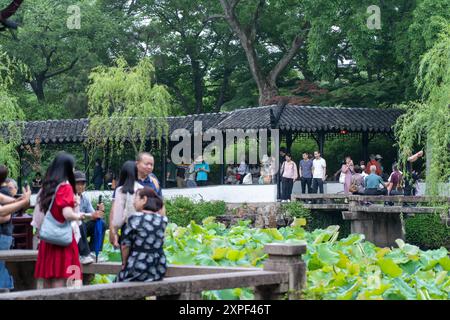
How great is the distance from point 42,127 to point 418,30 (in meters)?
11.4

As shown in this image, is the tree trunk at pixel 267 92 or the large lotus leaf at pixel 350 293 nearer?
the large lotus leaf at pixel 350 293

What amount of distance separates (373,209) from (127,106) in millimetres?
7982

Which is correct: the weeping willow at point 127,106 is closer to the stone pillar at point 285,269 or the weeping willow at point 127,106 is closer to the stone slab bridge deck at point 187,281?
the stone slab bridge deck at point 187,281

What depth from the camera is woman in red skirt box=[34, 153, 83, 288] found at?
27.2 ft

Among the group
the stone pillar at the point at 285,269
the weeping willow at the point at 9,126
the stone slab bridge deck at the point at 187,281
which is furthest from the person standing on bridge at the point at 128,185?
the weeping willow at the point at 9,126

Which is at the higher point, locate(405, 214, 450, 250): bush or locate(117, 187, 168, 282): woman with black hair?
locate(117, 187, 168, 282): woman with black hair

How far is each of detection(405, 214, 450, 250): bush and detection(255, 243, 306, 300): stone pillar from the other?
56.4 ft

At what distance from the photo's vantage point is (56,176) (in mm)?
8312

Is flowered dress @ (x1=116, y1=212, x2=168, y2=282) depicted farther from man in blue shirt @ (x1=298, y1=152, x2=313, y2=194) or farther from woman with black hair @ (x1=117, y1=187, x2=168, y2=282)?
man in blue shirt @ (x1=298, y1=152, x2=313, y2=194)

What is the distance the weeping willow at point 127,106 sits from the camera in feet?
96.9

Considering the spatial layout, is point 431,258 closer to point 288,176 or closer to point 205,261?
point 205,261

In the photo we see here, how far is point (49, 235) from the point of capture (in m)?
8.28

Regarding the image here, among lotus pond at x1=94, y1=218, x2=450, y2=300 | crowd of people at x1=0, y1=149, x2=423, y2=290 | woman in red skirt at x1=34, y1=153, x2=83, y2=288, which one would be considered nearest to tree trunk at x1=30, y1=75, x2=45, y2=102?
lotus pond at x1=94, y1=218, x2=450, y2=300

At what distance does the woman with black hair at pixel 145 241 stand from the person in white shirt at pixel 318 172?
1816cm
